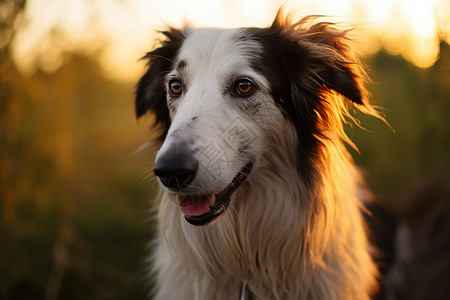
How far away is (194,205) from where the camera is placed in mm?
2221

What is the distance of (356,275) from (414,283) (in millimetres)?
2256

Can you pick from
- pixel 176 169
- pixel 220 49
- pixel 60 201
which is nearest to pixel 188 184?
pixel 176 169

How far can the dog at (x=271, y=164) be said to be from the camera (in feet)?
7.90

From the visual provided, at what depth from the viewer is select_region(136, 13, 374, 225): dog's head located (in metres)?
2.16

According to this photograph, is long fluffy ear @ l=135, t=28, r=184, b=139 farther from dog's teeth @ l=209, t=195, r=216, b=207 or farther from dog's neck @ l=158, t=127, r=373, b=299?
dog's teeth @ l=209, t=195, r=216, b=207

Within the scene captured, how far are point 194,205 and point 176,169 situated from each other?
397 millimetres

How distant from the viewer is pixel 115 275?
14.4 ft

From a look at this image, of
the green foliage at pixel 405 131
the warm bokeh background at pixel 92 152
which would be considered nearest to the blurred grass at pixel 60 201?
the warm bokeh background at pixel 92 152

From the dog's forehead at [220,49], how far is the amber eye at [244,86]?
120 millimetres

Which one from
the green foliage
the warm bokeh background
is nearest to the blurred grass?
the warm bokeh background

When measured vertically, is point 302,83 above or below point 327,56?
below

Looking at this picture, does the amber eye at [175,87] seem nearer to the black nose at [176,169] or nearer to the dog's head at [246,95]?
the dog's head at [246,95]

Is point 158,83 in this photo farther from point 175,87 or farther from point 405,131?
point 405,131

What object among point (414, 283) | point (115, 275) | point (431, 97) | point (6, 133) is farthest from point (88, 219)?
point (431, 97)
